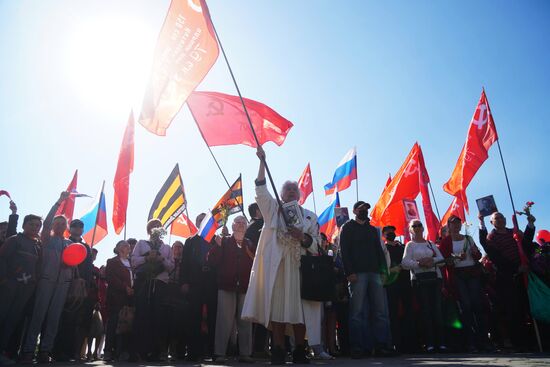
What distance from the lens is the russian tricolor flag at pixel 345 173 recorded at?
15160 millimetres

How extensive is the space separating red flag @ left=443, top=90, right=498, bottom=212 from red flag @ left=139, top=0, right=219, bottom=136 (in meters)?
7.18

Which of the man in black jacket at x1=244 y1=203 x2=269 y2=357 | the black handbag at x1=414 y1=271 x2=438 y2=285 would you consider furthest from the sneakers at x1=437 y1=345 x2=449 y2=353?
the man in black jacket at x1=244 y1=203 x2=269 y2=357

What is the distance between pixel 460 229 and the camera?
7836 mm

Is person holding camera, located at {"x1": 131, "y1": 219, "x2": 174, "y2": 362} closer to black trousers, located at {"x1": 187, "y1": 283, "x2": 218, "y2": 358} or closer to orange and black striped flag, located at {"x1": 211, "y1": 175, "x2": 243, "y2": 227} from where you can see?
black trousers, located at {"x1": 187, "y1": 283, "x2": 218, "y2": 358}

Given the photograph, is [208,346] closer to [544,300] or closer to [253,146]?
[253,146]

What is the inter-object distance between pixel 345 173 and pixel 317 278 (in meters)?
10.7

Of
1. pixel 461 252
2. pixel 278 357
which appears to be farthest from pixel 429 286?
pixel 278 357

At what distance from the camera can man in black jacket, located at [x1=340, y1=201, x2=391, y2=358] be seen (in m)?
6.33

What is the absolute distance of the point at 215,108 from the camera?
333 inches

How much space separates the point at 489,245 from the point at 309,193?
903cm

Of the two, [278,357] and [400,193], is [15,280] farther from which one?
[400,193]

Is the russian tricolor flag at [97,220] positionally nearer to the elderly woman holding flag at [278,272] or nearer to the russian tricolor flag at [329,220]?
the russian tricolor flag at [329,220]

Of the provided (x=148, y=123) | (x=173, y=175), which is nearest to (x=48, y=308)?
(x=148, y=123)

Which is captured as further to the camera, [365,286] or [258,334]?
[258,334]
